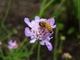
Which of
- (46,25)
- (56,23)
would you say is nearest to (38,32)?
(46,25)

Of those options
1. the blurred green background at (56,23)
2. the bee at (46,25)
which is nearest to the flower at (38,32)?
the bee at (46,25)

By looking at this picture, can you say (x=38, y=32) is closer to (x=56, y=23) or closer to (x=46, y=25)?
(x=46, y=25)

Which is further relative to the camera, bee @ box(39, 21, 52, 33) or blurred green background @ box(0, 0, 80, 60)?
blurred green background @ box(0, 0, 80, 60)

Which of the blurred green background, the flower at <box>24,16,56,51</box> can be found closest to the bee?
the flower at <box>24,16,56,51</box>

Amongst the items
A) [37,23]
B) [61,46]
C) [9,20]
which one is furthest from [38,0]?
[37,23]

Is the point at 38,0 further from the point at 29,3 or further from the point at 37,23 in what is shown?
the point at 37,23

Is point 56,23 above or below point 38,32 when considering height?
above

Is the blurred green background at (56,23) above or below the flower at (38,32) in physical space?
above

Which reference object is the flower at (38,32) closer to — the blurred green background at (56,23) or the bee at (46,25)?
the bee at (46,25)

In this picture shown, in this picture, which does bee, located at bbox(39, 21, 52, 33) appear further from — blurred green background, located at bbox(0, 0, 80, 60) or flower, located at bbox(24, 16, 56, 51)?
blurred green background, located at bbox(0, 0, 80, 60)

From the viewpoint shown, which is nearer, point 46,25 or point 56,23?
point 46,25

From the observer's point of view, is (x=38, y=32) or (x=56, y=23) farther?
(x=56, y=23)

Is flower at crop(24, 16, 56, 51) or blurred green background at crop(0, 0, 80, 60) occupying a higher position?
blurred green background at crop(0, 0, 80, 60)
